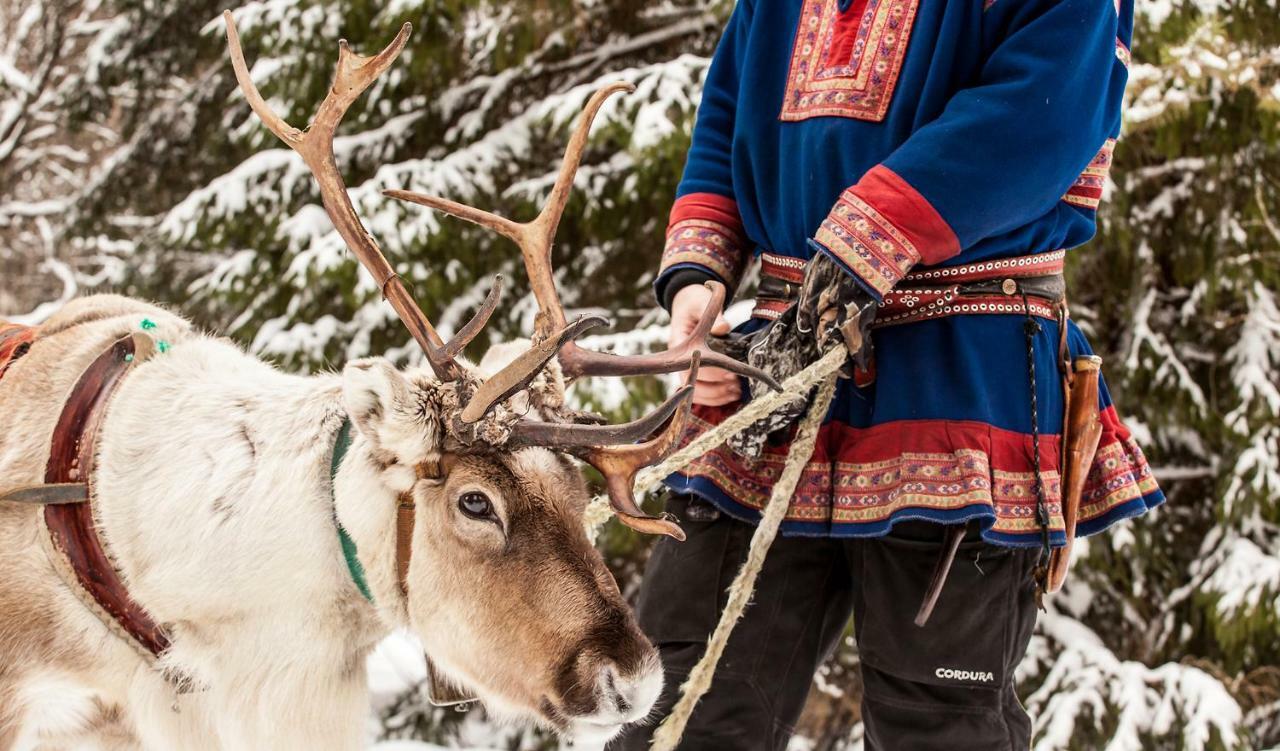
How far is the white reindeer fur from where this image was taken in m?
2.08

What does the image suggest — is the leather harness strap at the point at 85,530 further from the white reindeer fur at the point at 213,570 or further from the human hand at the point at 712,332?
the human hand at the point at 712,332

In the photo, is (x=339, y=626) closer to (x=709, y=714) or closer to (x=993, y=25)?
(x=709, y=714)

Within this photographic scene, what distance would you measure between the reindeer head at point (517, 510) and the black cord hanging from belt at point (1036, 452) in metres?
0.50

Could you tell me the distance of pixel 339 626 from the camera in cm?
213

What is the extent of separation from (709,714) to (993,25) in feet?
4.58

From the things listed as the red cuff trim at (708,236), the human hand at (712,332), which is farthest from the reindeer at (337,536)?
the red cuff trim at (708,236)

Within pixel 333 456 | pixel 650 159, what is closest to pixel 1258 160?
pixel 650 159

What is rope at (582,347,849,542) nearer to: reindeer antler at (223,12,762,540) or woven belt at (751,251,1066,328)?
reindeer antler at (223,12,762,540)

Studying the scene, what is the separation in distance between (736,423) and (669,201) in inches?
144

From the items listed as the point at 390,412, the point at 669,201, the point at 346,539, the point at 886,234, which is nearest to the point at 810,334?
the point at 886,234

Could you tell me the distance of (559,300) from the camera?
85.1 inches

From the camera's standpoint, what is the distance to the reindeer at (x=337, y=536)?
1.95 metres

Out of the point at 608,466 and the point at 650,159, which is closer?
the point at 608,466

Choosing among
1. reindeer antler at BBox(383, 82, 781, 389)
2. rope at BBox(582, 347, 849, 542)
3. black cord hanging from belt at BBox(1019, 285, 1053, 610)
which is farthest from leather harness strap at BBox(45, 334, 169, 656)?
black cord hanging from belt at BBox(1019, 285, 1053, 610)
